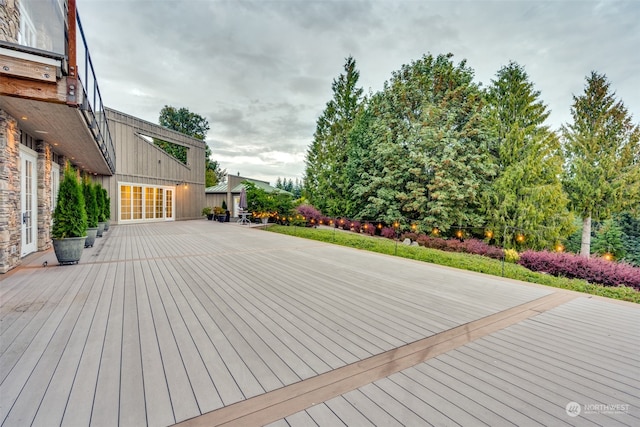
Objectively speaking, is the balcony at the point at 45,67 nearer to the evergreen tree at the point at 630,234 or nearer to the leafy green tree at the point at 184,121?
the evergreen tree at the point at 630,234

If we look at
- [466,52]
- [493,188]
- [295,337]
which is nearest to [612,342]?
[295,337]

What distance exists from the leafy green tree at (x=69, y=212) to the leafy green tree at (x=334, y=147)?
11.0m

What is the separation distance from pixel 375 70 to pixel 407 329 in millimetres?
15160

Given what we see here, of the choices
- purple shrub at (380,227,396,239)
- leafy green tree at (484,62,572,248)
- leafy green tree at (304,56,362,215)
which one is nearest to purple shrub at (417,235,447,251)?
purple shrub at (380,227,396,239)

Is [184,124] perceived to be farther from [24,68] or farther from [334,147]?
[24,68]

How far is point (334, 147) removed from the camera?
15336 millimetres

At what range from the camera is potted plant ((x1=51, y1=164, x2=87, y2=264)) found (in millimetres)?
4801

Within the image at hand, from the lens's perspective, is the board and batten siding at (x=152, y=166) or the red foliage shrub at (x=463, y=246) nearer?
the red foliage shrub at (x=463, y=246)

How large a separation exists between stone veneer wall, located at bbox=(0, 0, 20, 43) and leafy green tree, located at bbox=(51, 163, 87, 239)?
2023 millimetres

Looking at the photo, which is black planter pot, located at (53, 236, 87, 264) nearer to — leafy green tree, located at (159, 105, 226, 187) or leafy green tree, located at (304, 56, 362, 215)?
leafy green tree, located at (304, 56, 362, 215)

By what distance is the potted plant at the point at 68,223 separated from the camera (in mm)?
4801

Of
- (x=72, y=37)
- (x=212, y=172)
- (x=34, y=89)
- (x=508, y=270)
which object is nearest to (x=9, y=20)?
(x=72, y=37)

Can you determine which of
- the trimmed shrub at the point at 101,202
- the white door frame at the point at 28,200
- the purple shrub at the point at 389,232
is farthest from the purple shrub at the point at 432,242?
the trimmed shrub at the point at 101,202

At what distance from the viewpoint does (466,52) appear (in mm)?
11852
